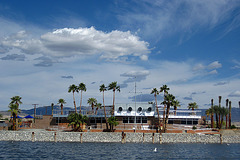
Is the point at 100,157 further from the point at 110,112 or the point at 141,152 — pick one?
the point at 110,112

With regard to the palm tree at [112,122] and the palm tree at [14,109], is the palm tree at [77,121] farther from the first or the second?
the palm tree at [14,109]

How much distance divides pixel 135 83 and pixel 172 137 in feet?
72.9

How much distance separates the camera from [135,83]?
88500 mm

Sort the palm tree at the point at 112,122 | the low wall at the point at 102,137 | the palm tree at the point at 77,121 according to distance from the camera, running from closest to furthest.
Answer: the low wall at the point at 102,137
the palm tree at the point at 77,121
the palm tree at the point at 112,122

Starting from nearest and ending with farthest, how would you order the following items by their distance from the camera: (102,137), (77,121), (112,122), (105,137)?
(105,137) < (102,137) < (77,121) < (112,122)

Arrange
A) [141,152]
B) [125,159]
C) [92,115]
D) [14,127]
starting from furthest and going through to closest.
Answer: [92,115], [14,127], [141,152], [125,159]

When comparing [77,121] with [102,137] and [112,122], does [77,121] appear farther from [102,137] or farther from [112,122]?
[102,137]

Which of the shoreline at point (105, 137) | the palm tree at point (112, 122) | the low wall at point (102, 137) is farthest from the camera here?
the palm tree at point (112, 122)

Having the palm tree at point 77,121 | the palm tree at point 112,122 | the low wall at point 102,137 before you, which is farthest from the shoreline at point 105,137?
the palm tree at point 112,122

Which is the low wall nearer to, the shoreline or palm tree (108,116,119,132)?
the shoreline

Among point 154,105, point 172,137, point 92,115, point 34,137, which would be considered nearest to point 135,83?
point 154,105

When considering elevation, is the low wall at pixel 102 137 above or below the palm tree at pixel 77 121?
below

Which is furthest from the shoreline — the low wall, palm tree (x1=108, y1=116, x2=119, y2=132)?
palm tree (x1=108, y1=116, x2=119, y2=132)

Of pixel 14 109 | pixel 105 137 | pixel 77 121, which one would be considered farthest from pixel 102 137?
pixel 14 109
